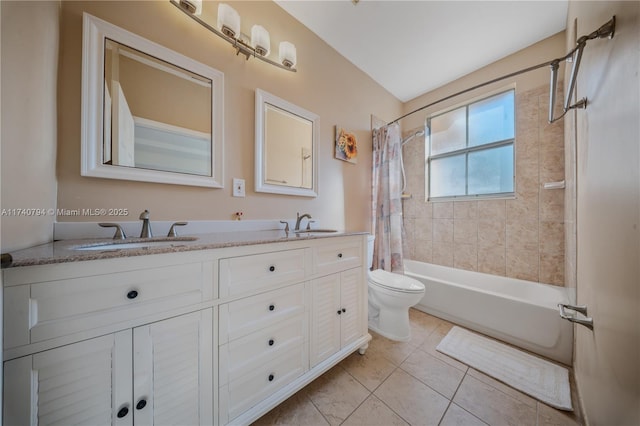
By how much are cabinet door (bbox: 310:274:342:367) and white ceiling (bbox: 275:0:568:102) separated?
2031 millimetres

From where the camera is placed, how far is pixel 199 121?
4.00 ft

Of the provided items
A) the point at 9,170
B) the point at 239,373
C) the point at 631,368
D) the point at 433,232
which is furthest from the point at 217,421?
the point at 433,232

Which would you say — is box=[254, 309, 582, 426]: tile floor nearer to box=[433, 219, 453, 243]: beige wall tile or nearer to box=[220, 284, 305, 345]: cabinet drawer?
box=[220, 284, 305, 345]: cabinet drawer

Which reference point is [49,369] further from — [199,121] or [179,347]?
[199,121]

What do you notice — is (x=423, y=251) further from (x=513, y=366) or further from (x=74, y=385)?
(x=74, y=385)

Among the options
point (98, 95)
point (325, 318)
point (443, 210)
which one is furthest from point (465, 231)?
point (98, 95)

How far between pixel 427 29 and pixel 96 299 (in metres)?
2.66

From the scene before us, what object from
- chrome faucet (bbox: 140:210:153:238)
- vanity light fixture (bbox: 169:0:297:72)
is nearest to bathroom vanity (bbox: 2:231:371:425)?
chrome faucet (bbox: 140:210:153:238)

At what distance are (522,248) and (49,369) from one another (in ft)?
9.88

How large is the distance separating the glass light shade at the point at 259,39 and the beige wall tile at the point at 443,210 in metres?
2.37

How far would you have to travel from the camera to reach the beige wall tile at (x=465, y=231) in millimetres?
2225

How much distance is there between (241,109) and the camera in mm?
1381

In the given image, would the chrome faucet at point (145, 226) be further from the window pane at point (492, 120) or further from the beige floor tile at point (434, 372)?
the window pane at point (492, 120)

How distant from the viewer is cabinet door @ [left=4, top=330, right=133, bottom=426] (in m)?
0.50
